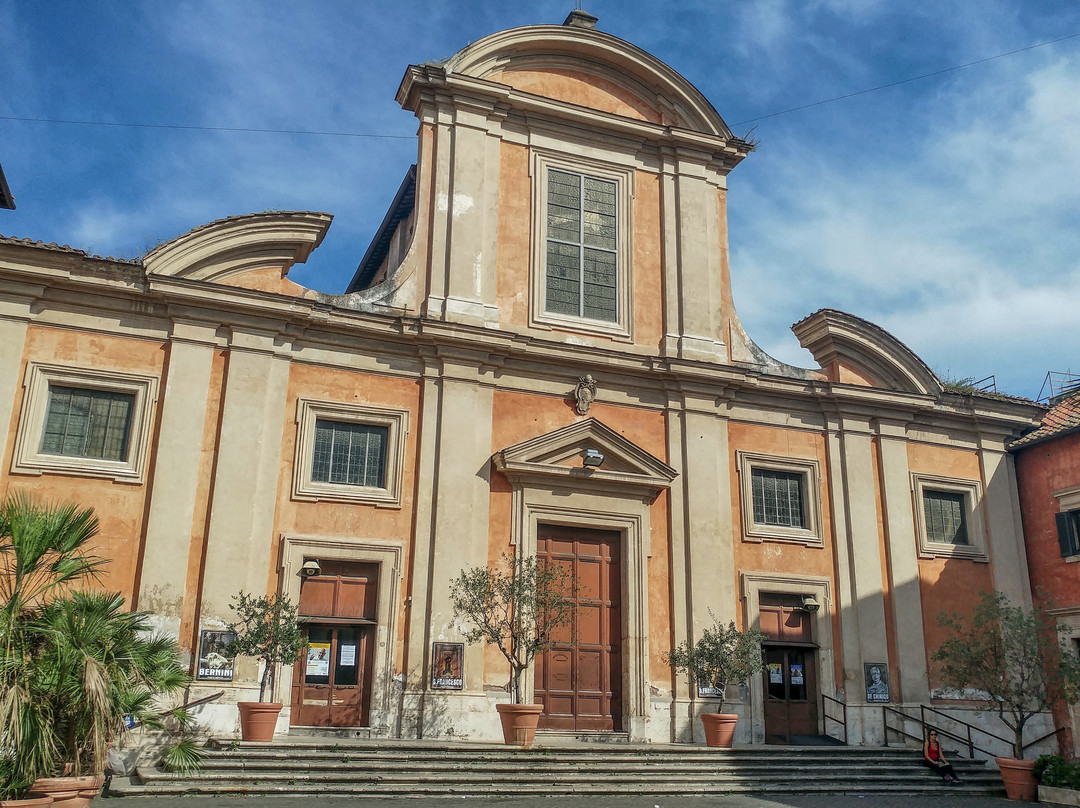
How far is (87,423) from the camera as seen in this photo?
1488cm

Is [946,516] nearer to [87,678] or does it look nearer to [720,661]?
[720,661]

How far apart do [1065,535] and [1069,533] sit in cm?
8

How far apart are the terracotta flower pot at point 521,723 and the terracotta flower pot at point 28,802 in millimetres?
Answer: 6355

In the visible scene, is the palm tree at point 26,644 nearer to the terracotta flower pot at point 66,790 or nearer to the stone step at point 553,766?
the terracotta flower pot at point 66,790

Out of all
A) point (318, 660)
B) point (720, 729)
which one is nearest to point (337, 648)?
point (318, 660)

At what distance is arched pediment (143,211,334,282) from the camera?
1579cm

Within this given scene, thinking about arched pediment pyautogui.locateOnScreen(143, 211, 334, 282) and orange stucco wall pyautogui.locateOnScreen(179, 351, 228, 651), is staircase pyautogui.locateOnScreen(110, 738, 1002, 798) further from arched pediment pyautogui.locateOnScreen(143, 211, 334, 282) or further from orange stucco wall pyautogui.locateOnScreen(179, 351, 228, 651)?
arched pediment pyautogui.locateOnScreen(143, 211, 334, 282)

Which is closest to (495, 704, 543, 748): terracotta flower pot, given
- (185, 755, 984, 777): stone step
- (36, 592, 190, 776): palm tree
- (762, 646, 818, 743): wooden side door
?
(185, 755, 984, 777): stone step

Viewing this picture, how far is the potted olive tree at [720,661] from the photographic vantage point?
52.9 ft

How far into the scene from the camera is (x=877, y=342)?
2011cm

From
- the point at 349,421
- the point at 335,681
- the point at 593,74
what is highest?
the point at 593,74

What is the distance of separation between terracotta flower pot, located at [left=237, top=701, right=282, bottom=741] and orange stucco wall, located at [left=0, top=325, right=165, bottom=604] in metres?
2.71

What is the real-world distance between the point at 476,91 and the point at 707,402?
7.00 metres

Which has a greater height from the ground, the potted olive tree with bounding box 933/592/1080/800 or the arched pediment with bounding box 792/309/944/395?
the arched pediment with bounding box 792/309/944/395
